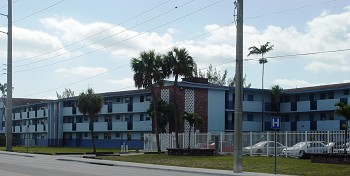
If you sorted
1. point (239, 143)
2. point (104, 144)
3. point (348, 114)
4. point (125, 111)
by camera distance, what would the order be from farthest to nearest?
point (104, 144) → point (125, 111) → point (348, 114) → point (239, 143)

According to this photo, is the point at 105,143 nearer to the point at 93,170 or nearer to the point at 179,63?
the point at 179,63

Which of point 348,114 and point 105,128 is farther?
point 105,128

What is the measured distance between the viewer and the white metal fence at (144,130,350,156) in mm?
37625

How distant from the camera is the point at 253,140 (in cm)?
4253

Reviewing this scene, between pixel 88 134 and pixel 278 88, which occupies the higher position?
pixel 278 88

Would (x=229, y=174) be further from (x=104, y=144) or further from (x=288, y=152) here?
(x=104, y=144)

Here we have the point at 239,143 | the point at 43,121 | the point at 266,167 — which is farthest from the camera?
the point at 43,121

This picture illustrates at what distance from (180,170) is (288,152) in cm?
1329

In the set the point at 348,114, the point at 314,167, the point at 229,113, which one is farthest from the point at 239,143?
the point at 229,113

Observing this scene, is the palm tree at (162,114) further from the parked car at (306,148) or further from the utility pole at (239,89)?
the utility pole at (239,89)

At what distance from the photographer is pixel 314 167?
28188 mm

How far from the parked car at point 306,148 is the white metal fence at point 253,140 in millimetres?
306

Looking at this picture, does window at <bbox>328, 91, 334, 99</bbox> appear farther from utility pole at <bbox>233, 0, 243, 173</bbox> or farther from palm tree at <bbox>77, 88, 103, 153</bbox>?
utility pole at <bbox>233, 0, 243, 173</bbox>

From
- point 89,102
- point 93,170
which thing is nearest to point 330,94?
point 89,102
